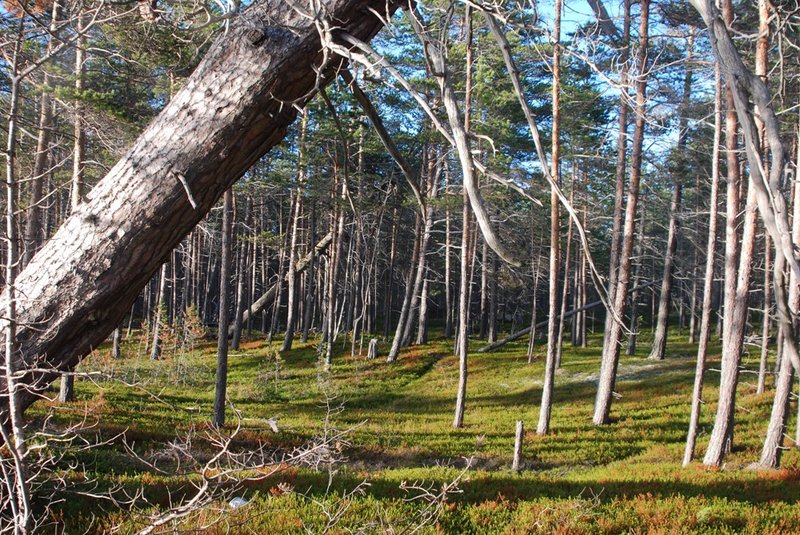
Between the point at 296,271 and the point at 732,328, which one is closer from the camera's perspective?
the point at 732,328

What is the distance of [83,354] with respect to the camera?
1.60 meters

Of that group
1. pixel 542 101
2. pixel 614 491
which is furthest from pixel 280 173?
pixel 614 491

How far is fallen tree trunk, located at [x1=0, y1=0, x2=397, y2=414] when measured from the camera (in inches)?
60.3

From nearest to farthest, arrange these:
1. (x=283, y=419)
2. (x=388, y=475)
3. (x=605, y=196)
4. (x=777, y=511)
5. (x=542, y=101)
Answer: (x=777, y=511) → (x=388, y=475) → (x=283, y=419) → (x=542, y=101) → (x=605, y=196)

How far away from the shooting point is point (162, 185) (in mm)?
1545

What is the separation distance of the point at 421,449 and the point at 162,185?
1179 cm

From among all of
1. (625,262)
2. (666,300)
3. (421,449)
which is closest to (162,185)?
(421,449)

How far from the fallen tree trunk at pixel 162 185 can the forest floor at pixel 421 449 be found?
0.26m

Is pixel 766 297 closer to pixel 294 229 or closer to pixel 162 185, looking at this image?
pixel 162 185

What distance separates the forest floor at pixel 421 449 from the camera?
5551mm

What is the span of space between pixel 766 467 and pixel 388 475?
7.22m

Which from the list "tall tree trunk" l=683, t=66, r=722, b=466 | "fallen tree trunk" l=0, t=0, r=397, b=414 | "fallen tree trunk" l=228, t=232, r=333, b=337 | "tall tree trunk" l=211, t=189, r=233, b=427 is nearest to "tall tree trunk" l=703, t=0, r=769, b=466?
"tall tree trunk" l=683, t=66, r=722, b=466

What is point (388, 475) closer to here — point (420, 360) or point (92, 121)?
point (92, 121)

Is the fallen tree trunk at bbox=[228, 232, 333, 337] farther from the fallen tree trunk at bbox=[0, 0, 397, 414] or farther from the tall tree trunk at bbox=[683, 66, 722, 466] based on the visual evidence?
the fallen tree trunk at bbox=[0, 0, 397, 414]
